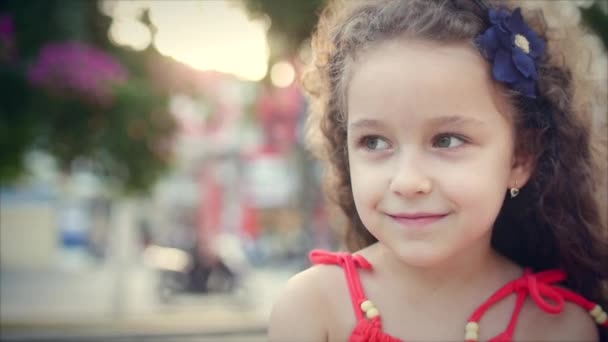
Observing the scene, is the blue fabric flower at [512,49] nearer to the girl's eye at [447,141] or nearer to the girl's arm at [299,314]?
the girl's eye at [447,141]

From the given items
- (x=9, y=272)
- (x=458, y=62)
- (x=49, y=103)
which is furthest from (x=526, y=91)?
(x=9, y=272)

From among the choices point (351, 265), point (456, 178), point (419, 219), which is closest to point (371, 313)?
point (351, 265)

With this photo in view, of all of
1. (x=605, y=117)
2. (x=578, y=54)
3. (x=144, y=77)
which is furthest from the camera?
(x=144, y=77)

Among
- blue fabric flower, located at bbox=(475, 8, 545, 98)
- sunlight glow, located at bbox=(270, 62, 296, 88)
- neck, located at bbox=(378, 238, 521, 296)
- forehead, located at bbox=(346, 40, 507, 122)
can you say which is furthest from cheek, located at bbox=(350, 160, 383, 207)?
sunlight glow, located at bbox=(270, 62, 296, 88)

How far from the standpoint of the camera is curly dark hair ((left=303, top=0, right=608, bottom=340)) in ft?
4.20

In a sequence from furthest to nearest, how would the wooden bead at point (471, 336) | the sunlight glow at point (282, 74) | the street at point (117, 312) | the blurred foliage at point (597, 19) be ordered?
the street at point (117, 312) → the sunlight glow at point (282, 74) → the blurred foliage at point (597, 19) → the wooden bead at point (471, 336)

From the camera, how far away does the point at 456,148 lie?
46.0 inches

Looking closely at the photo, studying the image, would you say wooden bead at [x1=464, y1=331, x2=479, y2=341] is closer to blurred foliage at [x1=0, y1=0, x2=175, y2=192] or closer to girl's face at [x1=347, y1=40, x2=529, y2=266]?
girl's face at [x1=347, y1=40, x2=529, y2=266]

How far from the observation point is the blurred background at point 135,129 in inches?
91.4

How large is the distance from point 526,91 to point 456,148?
0.24 metres

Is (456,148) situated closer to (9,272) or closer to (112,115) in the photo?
(112,115)

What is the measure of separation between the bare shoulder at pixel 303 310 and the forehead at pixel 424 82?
39 centimetres

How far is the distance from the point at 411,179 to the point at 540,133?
0.42 meters

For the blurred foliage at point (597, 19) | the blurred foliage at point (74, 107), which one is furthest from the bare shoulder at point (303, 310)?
the blurred foliage at point (74, 107)
